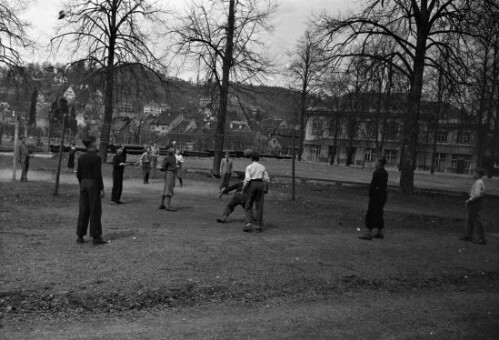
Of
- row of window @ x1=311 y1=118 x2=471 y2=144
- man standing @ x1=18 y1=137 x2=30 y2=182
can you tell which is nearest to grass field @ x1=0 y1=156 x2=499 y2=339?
man standing @ x1=18 y1=137 x2=30 y2=182

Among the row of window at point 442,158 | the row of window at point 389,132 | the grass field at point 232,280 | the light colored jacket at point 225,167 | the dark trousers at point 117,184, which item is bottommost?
the grass field at point 232,280

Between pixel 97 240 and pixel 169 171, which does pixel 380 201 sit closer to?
pixel 169 171

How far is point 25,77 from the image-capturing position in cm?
2803

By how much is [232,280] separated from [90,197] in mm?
3328

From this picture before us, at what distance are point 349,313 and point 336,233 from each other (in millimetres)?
6096

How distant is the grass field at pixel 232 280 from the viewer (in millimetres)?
5527

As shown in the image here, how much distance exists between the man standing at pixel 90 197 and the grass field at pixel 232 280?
1.09ft

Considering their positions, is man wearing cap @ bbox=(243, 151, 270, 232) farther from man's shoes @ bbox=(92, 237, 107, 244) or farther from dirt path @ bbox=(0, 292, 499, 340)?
dirt path @ bbox=(0, 292, 499, 340)

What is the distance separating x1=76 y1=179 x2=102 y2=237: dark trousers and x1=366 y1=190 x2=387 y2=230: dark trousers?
19.2 feet

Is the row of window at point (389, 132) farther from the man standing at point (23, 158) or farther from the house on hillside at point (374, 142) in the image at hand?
the man standing at point (23, 158)

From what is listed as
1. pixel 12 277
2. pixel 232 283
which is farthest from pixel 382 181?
pixel 12 277

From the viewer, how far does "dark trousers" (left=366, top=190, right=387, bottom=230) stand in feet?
37.4

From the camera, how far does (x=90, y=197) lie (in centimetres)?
909

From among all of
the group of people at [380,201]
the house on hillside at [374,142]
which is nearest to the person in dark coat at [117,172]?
the group of people at [380,201]
